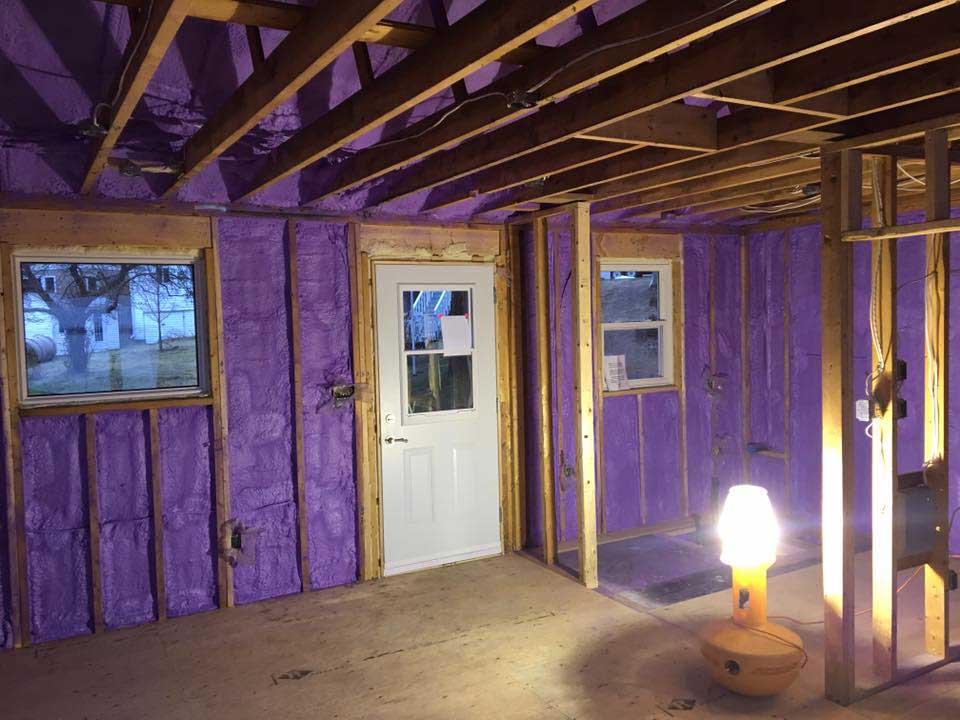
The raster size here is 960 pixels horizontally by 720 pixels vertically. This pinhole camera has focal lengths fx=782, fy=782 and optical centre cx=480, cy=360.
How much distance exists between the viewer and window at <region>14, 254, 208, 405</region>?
3975 millimetres

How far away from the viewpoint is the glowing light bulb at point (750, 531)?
128 inches

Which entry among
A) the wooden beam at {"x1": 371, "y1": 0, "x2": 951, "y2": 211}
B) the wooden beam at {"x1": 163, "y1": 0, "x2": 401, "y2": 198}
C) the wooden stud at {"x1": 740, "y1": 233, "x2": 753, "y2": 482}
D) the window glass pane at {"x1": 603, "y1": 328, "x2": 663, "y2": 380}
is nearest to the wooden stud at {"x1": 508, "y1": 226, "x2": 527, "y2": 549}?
the window glass pane at {"x1": 603, "y1": 328, "x2": 663, "y2": 380}

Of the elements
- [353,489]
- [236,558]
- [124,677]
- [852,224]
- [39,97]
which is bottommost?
[124,677]

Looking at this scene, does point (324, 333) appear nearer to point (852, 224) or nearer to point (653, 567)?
point (653, 567)

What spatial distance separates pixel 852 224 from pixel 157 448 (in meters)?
3.55

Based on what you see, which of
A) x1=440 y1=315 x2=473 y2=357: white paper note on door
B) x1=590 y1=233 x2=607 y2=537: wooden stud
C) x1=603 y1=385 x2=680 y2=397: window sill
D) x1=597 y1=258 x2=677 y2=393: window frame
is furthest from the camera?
x1=597 y1=258 x2=677 y2=393: window frame

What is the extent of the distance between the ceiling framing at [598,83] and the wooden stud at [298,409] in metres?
0.57

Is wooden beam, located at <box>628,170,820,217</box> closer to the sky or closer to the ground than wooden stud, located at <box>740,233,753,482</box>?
closer to the sky

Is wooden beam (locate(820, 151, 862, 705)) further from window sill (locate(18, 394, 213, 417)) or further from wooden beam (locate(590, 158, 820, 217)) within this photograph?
window sill (locate(18, 394, 213, 417))

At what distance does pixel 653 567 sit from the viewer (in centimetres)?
503

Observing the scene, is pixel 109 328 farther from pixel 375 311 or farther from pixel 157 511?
pixel 375 311

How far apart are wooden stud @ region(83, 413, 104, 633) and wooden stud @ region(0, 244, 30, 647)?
30 centimetres

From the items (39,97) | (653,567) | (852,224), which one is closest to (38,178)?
(39,97)

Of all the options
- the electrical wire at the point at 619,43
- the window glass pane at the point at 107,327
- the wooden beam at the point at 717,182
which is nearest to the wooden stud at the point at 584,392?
the wooden beam at the point at 717,182
